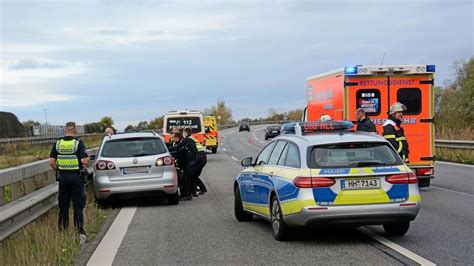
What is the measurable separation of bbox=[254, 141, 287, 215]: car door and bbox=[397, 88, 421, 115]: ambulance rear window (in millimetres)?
6105

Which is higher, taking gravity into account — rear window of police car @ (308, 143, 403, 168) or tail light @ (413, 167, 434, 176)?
rear window of police car @ (308, 143, 403, 168)

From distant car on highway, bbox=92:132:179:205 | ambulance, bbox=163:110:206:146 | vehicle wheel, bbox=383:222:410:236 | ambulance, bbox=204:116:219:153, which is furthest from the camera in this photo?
ambulance, bbox=204:116:219:153

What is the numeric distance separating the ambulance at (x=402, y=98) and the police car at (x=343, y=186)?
5.92 meters

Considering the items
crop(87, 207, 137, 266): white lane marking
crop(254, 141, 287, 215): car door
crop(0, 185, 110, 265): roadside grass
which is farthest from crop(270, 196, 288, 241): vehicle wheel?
crop(0, 185, 110, 265): roadside grass

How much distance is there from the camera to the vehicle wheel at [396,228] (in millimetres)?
8531

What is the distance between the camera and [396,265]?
6871 millimetres

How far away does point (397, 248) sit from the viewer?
25.6ft

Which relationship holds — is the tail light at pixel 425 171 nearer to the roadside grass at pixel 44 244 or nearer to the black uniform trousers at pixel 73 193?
the roadside grass at pixel 44 244

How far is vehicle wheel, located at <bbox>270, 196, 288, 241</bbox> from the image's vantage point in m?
8.34

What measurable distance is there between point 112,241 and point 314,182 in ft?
9.91

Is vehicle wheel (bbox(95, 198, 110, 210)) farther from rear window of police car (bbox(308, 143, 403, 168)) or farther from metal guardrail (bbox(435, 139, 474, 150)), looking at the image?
metal guardrail (bbox(435, 139, 474, 150))

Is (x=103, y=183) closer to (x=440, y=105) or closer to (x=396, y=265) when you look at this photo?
(x=396, y=265)

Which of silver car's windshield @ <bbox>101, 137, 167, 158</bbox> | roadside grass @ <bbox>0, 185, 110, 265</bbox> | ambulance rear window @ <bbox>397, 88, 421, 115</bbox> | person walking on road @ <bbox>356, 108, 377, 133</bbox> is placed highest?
ambulance rear window @ <bbox>397, 88, 421, 115</bbox>

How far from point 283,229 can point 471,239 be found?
2.45 metres
